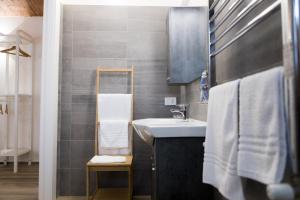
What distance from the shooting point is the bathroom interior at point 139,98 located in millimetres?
1133

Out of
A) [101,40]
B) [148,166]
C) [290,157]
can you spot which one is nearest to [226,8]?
[290,157]

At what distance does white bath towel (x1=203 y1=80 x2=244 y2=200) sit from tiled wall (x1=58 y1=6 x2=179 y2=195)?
4.65ft

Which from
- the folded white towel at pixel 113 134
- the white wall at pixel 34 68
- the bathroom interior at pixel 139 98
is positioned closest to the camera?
the bathroom interior at pixel 139 98

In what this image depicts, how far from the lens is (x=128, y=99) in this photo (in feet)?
8.21

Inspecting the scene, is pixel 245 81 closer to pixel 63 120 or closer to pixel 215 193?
pixel 215 193

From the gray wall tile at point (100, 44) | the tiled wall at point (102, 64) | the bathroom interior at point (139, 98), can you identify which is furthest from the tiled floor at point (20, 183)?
the gray wall tile at point (100, 44)

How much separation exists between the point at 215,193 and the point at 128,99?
4.35ft

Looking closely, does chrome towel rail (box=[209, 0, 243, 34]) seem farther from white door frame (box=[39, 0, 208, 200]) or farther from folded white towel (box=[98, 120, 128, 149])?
folded white towel (box=[98, 120, 128, 149])

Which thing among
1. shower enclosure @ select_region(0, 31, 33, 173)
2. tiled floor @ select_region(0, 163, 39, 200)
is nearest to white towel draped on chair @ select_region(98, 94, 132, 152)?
tiled floor @ select_region(0, 163, 39, 200)

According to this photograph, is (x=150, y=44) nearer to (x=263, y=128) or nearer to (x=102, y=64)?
(x=102, y=64)

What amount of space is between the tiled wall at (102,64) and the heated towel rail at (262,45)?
44.9 inches

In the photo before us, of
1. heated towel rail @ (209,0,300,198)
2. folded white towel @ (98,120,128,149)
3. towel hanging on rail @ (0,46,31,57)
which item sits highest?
towel hanging on rail @ (0,46,31,57)

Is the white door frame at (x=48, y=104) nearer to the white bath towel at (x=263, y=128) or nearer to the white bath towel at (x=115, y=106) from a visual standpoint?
the white bath towel at (x=115, y=106)

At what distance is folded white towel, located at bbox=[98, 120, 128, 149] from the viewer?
243 centimetres
